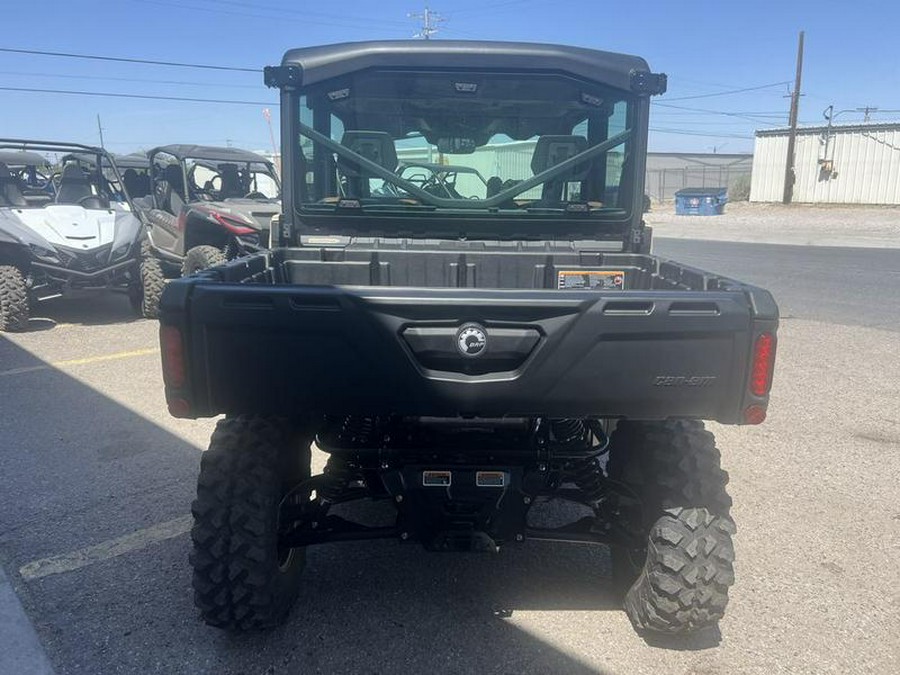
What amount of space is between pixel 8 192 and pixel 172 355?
8.41 meters

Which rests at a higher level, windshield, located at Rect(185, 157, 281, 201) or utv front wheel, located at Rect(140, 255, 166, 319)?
windshield, located at Rect(185, 157, 281, 201)

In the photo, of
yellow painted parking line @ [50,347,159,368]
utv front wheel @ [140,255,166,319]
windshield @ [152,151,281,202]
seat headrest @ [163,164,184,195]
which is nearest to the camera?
yellow painted parking line @ [50,347,159,368]

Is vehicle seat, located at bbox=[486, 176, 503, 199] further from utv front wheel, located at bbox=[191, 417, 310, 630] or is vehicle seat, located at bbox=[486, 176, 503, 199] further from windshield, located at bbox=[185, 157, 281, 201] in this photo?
windshield, located at bbox=[185, 157, 281, 201]

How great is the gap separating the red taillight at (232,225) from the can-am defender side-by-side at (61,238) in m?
0.99

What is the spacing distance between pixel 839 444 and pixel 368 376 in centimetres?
421

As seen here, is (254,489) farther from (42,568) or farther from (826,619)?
(826,619)

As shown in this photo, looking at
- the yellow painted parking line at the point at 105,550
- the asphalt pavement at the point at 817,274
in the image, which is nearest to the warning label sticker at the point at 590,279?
the yellow painted parking line at the point at 105,550

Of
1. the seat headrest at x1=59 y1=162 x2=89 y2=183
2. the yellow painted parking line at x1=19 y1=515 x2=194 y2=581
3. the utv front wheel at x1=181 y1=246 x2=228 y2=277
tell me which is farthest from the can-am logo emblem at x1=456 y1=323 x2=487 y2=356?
the seat headrest at x1=59 y1=162 x2=89 y2=183

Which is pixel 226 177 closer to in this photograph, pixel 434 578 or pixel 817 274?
pixel 434 578

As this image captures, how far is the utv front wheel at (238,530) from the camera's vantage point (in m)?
2.94

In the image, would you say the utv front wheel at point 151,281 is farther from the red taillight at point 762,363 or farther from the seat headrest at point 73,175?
the red taillight at point 762,363

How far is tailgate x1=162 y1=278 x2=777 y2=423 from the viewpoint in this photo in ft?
8.44

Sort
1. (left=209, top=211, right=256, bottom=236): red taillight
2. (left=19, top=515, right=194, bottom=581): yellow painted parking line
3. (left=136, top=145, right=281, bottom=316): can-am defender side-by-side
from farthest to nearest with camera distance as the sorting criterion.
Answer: (left=209, top=211, right=256, bottom=236): red taillight < (left=136, top=145, right=281, bottom=316): can-am defender side-by-side < (left=19, top=515, right=194, bottom=581): yellow painted parking line

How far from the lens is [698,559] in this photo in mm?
2928
